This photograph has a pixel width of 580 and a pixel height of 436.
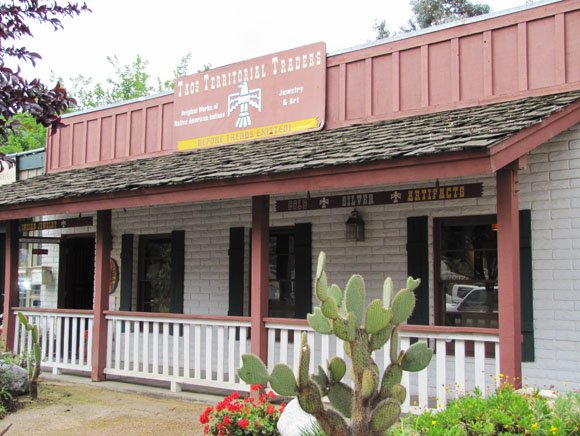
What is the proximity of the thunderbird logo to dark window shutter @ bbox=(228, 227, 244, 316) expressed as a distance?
5.49 ft

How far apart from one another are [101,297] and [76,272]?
161 inches

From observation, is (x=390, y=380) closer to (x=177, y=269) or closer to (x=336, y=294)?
(x=336, y=294)

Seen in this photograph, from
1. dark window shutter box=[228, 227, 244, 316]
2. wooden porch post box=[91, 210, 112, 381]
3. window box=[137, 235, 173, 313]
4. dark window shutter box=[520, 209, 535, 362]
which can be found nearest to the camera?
dark window shutter box=[520, 209, 535, 362]

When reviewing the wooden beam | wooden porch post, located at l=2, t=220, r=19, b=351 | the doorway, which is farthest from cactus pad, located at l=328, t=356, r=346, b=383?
the doorway

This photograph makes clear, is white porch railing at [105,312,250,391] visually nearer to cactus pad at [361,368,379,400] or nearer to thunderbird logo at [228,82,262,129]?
thunderbird logo at [228,82,262,129]

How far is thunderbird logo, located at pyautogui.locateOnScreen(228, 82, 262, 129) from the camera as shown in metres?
9.94

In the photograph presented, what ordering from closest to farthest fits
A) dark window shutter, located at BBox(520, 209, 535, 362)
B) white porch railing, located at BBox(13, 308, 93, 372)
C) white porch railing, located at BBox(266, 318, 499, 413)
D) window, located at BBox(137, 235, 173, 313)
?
white porch railing, located at BBox(266, 318, 499, 413) < dark window shutter, located at BBox(520, 209, 535, 362) < white porch railing, located at BBox(13, 308, 93, 372) < window, located at BBox(137, 235, 173, 313)

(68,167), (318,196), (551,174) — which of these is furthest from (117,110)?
(551,174)

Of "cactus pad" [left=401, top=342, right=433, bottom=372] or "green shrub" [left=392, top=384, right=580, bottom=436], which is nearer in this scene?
"green shrub" [left=392, top=384, right=580, bottom=436]

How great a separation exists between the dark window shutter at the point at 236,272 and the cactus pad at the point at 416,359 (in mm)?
5693

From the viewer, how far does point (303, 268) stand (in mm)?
9094

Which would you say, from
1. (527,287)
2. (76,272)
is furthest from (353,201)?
(76,272)

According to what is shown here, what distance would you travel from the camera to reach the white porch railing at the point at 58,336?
9477mm

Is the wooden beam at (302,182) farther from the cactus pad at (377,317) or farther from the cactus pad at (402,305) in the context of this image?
the cactus pad at (377,317)
